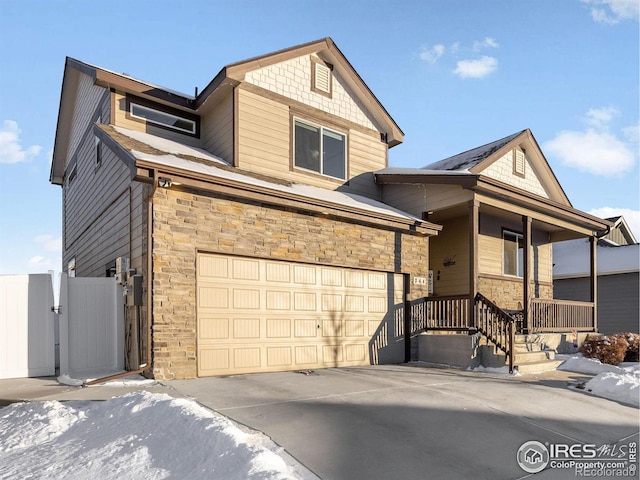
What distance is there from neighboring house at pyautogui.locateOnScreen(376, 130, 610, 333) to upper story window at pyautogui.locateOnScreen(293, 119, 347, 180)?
135 cm

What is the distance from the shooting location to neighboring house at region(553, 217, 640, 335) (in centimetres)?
1748

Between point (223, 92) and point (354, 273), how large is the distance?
18.1 ft

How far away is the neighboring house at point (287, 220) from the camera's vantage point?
8102mm

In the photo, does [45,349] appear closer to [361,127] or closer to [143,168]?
[143,168]

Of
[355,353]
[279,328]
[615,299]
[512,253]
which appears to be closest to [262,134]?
[279,328]

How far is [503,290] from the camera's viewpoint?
47.8 ft

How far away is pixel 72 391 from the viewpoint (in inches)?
262

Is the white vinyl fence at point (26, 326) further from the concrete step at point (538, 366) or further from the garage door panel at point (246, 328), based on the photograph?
the concrete step at point (538, 366)

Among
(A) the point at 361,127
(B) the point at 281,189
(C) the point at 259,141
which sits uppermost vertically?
(A) the point at 361,127

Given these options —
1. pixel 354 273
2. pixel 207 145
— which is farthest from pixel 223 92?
pixel 354 273

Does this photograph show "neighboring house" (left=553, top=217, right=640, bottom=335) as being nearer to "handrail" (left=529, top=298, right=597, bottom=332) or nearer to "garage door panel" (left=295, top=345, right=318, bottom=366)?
"handrail" (left=529, top=298, right=597, bottom=332)

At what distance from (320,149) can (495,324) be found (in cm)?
627

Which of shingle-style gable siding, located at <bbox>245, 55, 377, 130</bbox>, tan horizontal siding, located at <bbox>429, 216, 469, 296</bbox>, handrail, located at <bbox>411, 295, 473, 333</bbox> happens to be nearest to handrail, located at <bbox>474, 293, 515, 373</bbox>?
handrail, located at <bbox>411, 295, 473, 333</bbox>

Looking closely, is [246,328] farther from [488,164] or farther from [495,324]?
[488,164]
